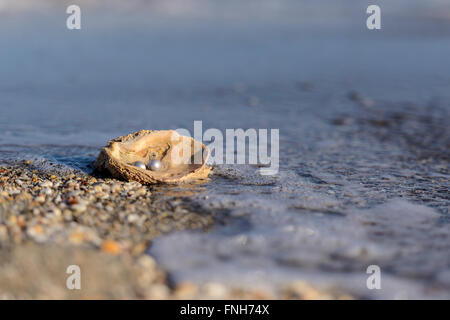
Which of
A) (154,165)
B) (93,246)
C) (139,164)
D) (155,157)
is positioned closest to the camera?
(93,246)

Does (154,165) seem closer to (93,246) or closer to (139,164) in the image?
(139,164)

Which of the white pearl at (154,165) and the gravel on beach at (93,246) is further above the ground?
the white pearl at (154,165)

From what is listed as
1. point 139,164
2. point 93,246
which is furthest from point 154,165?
point 93,246

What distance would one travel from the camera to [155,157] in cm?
373

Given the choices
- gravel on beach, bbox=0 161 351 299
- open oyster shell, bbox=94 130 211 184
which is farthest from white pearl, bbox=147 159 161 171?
gravel on beach, bbox=0 161 351 299

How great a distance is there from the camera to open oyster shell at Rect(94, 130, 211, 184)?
10.9 feet

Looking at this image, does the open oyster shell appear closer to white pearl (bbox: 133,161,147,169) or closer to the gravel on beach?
white pearl (bbox: 133,161,147,169)

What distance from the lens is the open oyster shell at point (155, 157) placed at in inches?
131

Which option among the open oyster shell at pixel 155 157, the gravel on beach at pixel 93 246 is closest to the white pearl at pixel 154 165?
the open oyster shell at pixel 155 157

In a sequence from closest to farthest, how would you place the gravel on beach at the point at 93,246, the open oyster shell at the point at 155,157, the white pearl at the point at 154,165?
the gravel on beach at the point at 93,246
the open oyster shell at the point at 155,157
the white pearl at the point at 154,165

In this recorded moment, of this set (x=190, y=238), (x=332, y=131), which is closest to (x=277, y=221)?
(x=190, y=238)

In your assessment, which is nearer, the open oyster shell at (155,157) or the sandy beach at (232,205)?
the sandy beach at (232,205)

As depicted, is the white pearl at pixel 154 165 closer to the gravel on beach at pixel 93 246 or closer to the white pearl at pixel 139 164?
the white pearl at pixel 139 164

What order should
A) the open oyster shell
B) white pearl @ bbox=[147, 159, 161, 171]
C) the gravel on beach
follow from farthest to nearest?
white pearl @ bbox=[147, 159, 161, 171] → the open oyster shell → the gravel on beach
